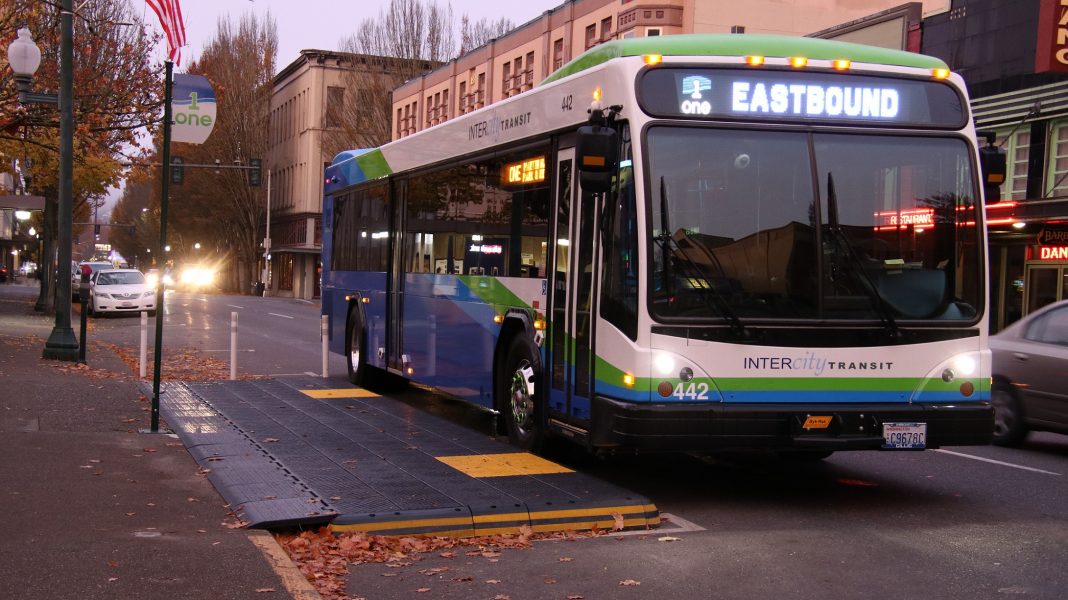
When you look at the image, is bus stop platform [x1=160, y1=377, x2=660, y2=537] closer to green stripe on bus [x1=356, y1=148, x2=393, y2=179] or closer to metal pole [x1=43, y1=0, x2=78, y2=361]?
green stripe on bus [x1=356, y1=148, x2=393, y2=179]

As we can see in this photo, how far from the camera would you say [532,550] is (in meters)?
7.27

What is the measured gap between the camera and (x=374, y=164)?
15.8 metres

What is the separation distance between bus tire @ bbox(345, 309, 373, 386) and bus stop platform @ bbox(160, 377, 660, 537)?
2450 mm

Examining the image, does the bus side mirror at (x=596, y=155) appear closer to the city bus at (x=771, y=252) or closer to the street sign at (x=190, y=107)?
the city bus at (x=771, y=252)

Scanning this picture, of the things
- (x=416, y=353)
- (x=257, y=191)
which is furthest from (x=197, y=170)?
(x=416, y=353)

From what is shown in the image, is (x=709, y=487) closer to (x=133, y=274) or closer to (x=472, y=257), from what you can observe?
(x=472, y=257)

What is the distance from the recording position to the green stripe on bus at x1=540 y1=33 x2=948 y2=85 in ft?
28.6

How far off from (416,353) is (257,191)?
7016cm

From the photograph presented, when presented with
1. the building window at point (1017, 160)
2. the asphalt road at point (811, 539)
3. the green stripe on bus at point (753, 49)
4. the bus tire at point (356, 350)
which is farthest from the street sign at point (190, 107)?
the building window at point (1017, 160)

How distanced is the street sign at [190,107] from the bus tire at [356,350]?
3.37 m

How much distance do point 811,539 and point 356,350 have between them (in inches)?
396

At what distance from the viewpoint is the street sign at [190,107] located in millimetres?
11875

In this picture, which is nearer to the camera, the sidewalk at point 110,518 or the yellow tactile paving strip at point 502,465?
the sidewalk at point 110,518

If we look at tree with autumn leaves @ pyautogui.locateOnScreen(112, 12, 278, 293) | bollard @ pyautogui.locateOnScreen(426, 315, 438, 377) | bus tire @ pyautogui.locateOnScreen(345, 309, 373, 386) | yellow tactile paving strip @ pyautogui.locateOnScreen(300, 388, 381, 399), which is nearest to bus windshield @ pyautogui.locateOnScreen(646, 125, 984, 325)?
bollard @ pyautogui.locateOnScreen(426, 315, 438, 377)
